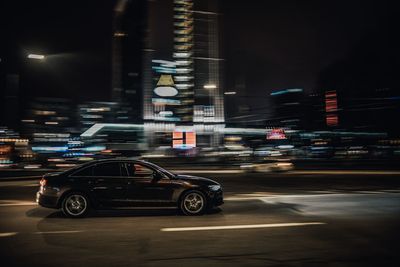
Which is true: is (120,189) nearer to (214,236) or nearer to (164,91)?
(214,236)

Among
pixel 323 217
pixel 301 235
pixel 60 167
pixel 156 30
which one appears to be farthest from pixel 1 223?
pixel 156 30

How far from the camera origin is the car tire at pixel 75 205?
9086 millimetres

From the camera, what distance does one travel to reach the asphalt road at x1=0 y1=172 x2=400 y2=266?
5922 mm

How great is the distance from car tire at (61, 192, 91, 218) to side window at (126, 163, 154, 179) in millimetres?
1151

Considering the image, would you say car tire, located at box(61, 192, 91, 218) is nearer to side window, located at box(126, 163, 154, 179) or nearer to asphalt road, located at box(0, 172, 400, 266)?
asphalt road, located at box(0, 172, 400, 266)

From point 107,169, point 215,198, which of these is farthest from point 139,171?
point 215,198

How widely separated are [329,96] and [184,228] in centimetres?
4709

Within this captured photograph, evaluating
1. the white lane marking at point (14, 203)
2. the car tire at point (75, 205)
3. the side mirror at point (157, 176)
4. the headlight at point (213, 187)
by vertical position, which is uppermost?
the side mirror at point (157, 176)

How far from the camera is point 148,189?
30.3 feet

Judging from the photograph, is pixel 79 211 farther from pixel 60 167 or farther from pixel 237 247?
pixel 60 167

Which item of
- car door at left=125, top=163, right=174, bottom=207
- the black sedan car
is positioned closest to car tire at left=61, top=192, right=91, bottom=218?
the black sedan car

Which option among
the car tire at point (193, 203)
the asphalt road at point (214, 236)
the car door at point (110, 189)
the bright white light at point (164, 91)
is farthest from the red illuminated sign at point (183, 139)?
the car door at point (110, 189)

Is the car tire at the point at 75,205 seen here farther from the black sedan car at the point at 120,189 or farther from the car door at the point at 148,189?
the car door at the point at 148,189

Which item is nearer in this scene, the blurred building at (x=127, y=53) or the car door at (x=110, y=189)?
the car door at (x=110, y=189)
